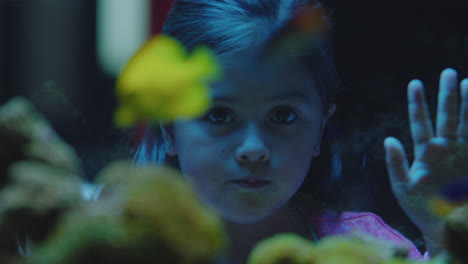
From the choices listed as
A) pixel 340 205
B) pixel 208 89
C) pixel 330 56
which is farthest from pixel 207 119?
pixel 340 205

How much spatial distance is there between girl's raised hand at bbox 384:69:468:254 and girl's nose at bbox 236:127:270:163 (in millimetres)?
362

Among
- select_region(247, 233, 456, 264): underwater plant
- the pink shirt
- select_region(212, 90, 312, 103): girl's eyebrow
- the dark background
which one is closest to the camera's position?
select_region(247, 233, 456, 264): underwater plant

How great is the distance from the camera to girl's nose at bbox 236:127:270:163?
110 cm

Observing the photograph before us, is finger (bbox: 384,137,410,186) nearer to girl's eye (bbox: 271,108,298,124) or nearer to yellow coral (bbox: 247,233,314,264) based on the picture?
girl's eye (bbox: 271,108,298,124)

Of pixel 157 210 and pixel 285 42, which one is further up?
pixel 285 42

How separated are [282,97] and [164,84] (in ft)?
1.34

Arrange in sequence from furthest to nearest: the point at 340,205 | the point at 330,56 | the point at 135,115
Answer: the point at 340,205
the point at 330,56
the point at 135,115

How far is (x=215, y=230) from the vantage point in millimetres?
672

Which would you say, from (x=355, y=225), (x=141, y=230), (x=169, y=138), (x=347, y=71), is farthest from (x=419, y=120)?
(x=141, y=230)

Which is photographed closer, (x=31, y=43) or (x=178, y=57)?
(x=178, y=57)

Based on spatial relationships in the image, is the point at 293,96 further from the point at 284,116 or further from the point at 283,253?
the point at 283,253

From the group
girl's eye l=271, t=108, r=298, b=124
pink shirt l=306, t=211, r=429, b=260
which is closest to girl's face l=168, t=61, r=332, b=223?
girl's eye l=271, t=108, r=298, b=124

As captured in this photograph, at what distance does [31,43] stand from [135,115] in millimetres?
514

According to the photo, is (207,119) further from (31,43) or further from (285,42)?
(31,43)
